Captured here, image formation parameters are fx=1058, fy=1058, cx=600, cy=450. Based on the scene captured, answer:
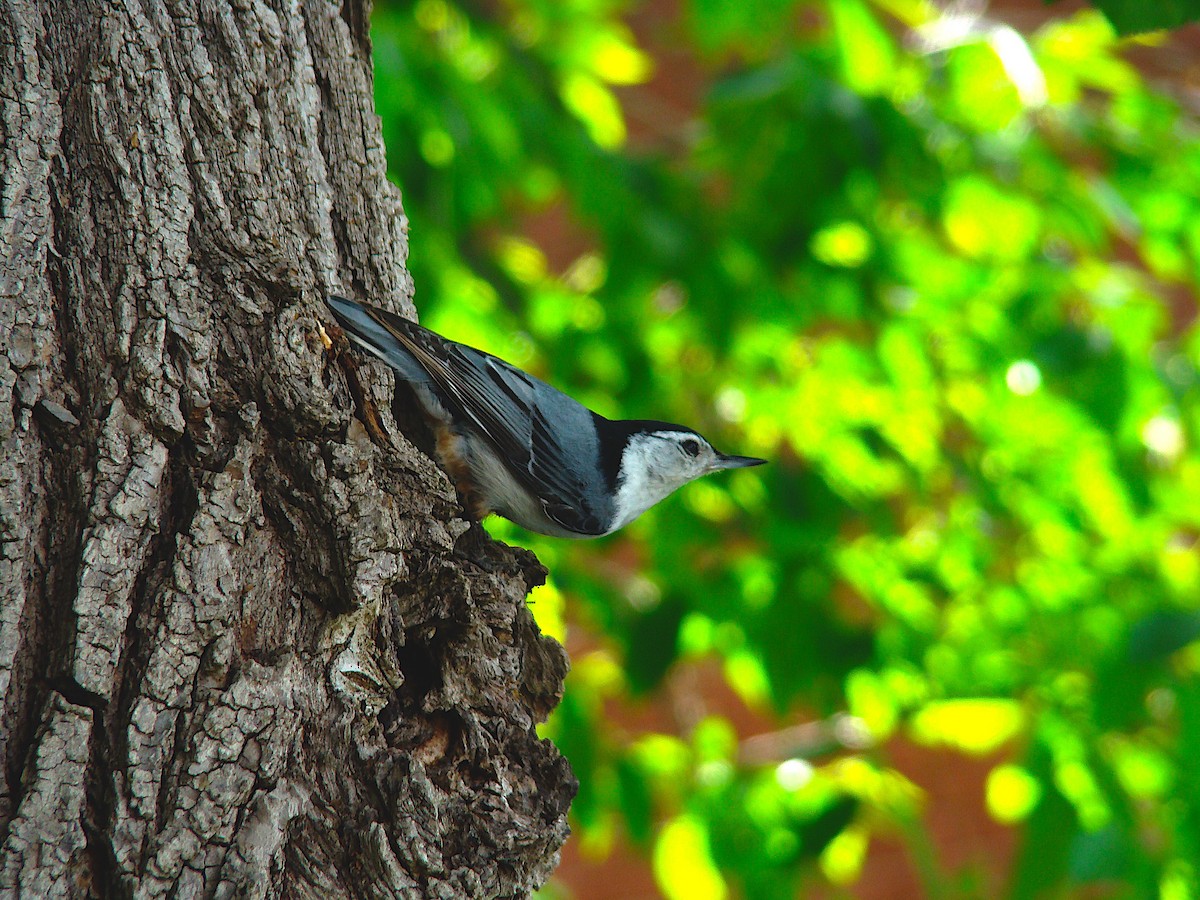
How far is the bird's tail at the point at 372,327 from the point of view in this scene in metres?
1.41

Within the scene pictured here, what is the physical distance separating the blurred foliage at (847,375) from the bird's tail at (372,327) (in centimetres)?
82

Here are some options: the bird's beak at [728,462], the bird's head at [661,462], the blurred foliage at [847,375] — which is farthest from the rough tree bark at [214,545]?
the bird's beak at [728,462]

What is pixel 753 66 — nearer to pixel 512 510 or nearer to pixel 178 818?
pixel 512 510

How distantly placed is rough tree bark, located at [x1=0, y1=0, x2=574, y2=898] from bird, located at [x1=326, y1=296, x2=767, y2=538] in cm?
21

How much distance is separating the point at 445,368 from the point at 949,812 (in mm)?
4179

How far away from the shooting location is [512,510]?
79.4 inches

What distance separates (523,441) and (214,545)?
0.85 meters

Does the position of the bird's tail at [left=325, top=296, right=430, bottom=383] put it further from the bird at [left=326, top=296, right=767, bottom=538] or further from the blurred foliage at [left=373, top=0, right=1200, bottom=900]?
the blurred foliage at [left=373, top=0, right=1200, bottom=900]

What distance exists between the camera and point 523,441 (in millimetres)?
1959

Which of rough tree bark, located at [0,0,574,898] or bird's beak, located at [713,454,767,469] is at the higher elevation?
rough tree bark, located at [0,0,574,898]

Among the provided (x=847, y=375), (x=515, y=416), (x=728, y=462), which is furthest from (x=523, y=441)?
(x=847, y=375)

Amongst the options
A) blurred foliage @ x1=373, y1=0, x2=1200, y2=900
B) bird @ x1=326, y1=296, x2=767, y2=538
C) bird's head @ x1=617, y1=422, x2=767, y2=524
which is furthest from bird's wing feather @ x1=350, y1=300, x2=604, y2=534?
blurred foliage @ x1=373, y1=0, x2=1200, y2=900

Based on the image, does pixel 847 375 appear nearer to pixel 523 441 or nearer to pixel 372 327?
pixel 523 441

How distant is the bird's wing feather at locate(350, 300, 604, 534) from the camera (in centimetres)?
174
